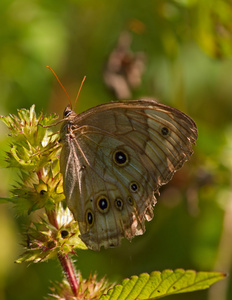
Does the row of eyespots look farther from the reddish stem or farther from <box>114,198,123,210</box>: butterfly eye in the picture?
the reddish stem

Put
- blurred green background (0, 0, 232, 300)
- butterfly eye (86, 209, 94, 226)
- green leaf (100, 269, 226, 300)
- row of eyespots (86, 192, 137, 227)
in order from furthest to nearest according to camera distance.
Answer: blurred green background (0, 0, 232, 300), row of eyespots (86, 192, 137, 227), butterfly eye (86, 209, 94, 226), green leaf (100, 269, 226, 300)

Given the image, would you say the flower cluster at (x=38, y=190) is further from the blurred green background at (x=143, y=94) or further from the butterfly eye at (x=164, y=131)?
the blurred green background at (x=143, y=94)

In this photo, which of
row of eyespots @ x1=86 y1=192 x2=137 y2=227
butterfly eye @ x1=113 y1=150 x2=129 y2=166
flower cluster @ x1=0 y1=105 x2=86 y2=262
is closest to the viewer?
flower cluster @ x1=0 y1=105 x2=86 y2=262

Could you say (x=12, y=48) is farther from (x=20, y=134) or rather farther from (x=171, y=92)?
(x=20, y=134)

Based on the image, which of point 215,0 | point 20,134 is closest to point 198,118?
point 215,0

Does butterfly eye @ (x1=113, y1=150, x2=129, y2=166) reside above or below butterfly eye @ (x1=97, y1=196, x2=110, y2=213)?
above

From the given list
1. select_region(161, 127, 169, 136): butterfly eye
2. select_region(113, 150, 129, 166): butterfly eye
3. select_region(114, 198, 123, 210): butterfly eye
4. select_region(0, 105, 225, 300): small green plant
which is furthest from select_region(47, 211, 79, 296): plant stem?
select_region(161, 127, 169, 136): butterfly eye

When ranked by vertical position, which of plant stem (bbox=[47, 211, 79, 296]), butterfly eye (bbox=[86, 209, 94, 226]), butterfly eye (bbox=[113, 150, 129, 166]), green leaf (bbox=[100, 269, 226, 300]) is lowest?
green leaf (bbox=[100, 269, 226, 300])

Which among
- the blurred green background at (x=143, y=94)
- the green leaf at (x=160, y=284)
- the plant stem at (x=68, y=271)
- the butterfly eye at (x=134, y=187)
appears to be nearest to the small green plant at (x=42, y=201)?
the plant stem at (x=68, y=271)
